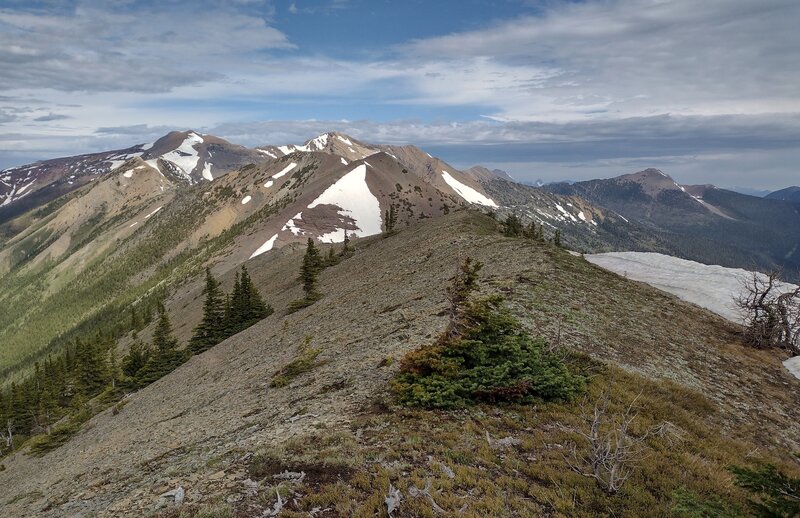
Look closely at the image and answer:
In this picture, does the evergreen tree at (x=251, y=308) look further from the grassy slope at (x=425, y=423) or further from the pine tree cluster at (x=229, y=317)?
the grassy slope at (x=425, y=423)

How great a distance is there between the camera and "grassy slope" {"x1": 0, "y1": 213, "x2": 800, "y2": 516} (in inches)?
450

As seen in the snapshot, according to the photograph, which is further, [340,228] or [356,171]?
[356,171]

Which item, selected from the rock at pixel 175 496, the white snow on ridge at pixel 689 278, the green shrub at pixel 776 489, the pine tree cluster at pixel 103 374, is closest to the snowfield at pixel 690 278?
the white snow on ridge at pixel 689 278

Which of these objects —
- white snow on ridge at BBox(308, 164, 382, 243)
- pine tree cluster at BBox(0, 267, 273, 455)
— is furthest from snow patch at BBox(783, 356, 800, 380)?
white snow on ridge at BBox(308, 164, 382, 243)

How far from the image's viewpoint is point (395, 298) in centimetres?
3519

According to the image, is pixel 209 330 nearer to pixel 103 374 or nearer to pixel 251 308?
pixel 251 308

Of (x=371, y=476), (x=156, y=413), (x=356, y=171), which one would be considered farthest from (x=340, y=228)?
(x=371, y=476)

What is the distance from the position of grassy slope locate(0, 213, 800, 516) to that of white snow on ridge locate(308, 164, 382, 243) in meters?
93.4

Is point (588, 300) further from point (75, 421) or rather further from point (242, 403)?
point (75, 421)

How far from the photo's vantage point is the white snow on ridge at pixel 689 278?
42250 millimetres

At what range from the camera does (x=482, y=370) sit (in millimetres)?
16438

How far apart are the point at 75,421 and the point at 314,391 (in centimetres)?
3733

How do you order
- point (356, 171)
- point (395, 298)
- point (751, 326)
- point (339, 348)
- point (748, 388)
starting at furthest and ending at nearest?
point (356, 171), point (395, 298), point (751, 326), point (339, 348), point (748, 388)

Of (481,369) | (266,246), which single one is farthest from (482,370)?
(266,246)
